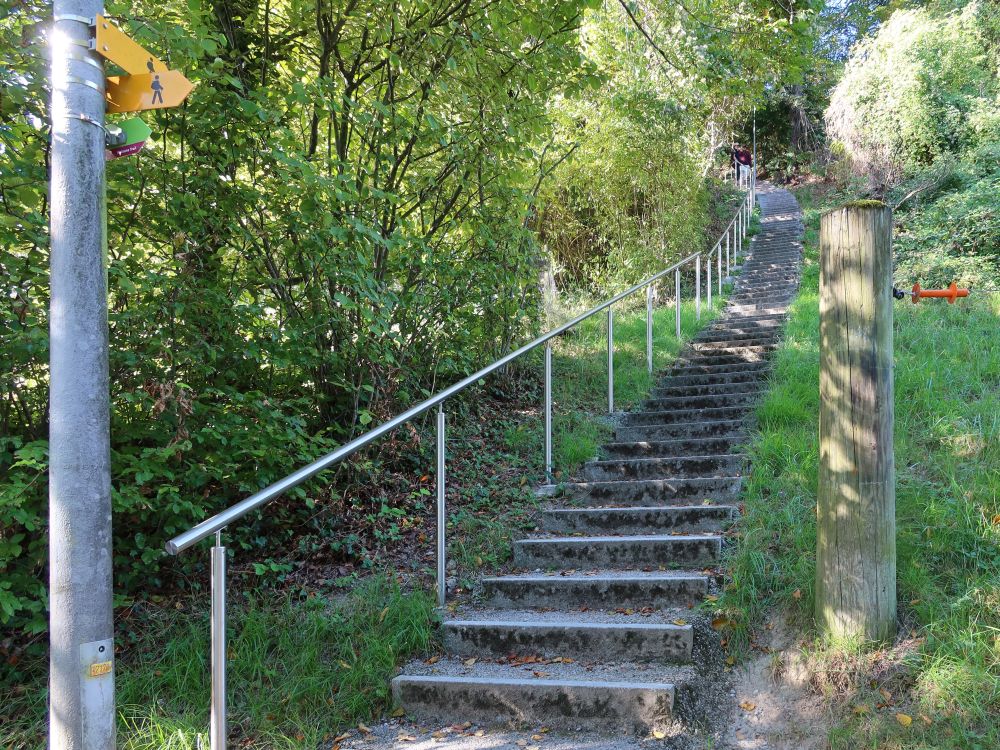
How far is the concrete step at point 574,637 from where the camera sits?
3.06 meters

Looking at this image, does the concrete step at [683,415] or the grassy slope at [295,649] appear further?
the concrete step at [683,415]

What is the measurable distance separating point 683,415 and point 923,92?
9.61 meters

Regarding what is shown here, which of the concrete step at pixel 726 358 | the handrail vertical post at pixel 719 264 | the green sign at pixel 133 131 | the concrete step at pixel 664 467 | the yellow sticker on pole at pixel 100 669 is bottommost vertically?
the yellow sticker on pole at pixel 100 669

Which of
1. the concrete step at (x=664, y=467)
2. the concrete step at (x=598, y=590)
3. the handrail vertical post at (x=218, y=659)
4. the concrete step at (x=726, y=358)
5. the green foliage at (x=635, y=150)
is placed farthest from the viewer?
the green foliage at (x=635, y=150)

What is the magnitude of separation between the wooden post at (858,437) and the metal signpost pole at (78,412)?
2.47 m

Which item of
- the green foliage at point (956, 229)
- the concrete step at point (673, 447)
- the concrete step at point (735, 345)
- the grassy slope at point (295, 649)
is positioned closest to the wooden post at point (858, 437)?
the grassy slope at point (295, 649)

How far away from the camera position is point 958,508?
332 cm

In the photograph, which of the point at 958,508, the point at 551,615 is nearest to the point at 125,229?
the point at 551,615

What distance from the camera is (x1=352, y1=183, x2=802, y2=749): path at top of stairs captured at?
278cm

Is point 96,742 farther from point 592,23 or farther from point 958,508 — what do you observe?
point 592,23

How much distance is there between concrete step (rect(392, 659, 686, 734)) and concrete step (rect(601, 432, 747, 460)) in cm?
244

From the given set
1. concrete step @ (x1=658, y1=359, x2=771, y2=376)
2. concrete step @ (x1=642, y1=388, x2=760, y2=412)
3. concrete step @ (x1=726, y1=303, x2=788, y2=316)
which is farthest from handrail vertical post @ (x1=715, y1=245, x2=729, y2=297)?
concrete step @ (x1=642, y1=388, x2=760, y2=412)

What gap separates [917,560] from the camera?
3.08 meters

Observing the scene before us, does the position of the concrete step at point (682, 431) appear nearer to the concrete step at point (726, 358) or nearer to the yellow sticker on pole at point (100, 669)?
the concrete step at point (726, 358)
